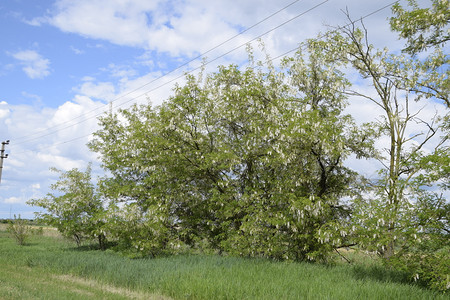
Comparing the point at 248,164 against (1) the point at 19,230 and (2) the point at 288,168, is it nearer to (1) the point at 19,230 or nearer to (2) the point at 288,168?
(2) the point at 288,168

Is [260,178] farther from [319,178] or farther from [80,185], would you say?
[80,185]

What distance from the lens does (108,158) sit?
27.3 metres

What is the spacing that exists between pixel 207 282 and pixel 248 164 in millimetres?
9612

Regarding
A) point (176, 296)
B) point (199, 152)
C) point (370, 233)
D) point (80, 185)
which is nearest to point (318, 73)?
point (199, 152)

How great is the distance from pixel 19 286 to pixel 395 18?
1745cm

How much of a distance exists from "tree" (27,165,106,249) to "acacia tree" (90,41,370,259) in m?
4.73

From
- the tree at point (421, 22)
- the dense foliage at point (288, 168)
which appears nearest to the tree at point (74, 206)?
the dense foliage at point (288, 168)

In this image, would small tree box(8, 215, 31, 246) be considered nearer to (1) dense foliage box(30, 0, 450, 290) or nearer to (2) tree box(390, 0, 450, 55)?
(1) dense foliage box(30, 0, 450, 290)

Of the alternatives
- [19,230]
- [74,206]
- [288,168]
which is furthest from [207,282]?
[19,230]

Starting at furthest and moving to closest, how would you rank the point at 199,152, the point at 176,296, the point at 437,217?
the point at 199,152
the point at 437,217
the point at 176,296

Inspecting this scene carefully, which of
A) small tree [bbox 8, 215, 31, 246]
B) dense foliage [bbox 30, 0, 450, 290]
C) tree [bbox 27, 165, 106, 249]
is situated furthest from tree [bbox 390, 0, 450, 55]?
small tree [bbox 8, 215, 31, 246]

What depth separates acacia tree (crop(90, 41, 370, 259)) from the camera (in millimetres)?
16484

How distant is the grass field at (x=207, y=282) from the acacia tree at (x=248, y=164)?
2.32 meters

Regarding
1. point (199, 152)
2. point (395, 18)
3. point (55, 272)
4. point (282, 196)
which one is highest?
point (395, 18)
